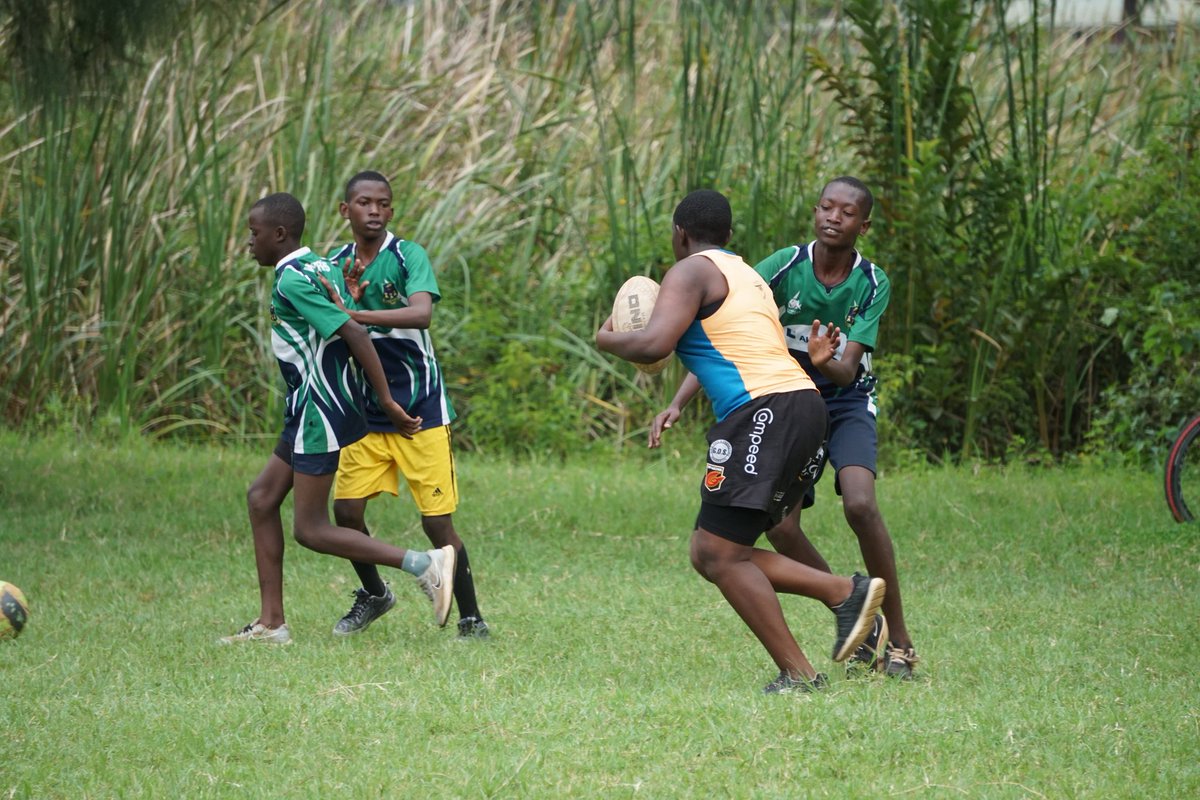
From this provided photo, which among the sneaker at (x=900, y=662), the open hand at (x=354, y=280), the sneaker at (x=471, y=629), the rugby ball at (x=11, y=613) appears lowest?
the sneaker at (x=471, y=629)

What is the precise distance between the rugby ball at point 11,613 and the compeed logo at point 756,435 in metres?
3.05

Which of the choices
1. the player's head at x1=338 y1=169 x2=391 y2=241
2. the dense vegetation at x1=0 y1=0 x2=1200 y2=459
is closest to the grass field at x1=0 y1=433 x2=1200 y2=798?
the dense vegetation at x1=0 y1=0 x2=1200 y2=459

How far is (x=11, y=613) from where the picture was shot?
5699 mm

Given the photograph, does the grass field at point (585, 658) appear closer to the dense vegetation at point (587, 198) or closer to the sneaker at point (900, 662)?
the sneaker at point (900, 662)

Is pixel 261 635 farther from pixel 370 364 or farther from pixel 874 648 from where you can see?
pixel 874 648

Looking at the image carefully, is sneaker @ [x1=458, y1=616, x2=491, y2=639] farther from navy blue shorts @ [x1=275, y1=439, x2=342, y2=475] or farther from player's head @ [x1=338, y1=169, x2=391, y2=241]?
player's head @ [x1=338, y1=169, x2=391, y2=241]

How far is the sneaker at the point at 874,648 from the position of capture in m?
4.94

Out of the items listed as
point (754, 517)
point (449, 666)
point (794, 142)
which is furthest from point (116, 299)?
point (754, 517)

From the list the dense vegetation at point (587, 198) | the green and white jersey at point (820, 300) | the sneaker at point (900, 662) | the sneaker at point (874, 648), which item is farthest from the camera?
the dense vegetation at point (587, 198)

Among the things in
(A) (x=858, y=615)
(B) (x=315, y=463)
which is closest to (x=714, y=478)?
(A) (x=858, y=615)

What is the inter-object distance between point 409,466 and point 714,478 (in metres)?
1.70

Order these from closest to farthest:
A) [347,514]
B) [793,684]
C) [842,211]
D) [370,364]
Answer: [793,684], [842,211], [370,364], [347,514]

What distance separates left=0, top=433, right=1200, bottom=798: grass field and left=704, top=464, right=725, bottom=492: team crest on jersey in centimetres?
67

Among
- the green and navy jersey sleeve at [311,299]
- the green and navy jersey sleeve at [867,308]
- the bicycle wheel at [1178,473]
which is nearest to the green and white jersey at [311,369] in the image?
the green and navy jersey sleeve at [311,299]
